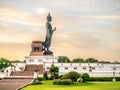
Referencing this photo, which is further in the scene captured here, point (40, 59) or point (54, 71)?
point (40, 59)

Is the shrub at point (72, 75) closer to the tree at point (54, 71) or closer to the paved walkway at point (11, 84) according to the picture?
the paved walkway at point (11, 84)

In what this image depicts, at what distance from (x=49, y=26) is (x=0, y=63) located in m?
5.21

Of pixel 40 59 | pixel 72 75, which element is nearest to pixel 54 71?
pixel 72 75

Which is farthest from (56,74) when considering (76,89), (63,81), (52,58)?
(76,89)

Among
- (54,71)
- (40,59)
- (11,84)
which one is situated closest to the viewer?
(11,84)

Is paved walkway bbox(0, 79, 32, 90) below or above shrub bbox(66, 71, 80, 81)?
below

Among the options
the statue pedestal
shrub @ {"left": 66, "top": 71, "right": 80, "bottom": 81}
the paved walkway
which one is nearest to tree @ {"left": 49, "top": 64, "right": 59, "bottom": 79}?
shrub @ {"left": 66, "top": 71, "right": 80, "bottom": 81}

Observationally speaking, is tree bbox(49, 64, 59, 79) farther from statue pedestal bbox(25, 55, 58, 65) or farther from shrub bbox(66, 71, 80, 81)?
statue pedestal bbox(25, 55, 58, 65)

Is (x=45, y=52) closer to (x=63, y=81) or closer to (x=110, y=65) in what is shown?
(x=110, y=65)

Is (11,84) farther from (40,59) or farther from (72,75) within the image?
(40,59)

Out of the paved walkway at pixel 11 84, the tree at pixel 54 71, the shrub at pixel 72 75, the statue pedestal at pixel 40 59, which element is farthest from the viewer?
the statue pedestal at pixel 40 59

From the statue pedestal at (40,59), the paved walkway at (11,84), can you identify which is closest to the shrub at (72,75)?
the paved walkway at (11,84)

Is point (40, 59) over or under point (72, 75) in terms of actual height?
over

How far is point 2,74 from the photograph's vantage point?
2305 centimetres
